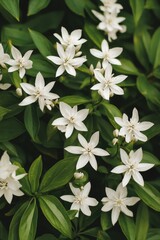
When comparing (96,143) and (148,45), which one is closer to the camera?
(96,143)

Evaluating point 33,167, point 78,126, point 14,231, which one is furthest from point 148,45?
point 14,231

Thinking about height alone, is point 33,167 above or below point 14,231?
above

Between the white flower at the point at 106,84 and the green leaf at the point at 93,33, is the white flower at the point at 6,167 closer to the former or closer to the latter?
the white flower at the point at 106,84

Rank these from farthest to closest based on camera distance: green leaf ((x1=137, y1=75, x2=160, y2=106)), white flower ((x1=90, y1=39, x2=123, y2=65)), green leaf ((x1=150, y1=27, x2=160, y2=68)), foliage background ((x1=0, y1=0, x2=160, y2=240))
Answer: green leaf ((x1=150, y1=27, x2=160, y2=68)) < green leaf ((x1=137, y1=75, x2=160, y2=106)) < white flower ((x1=90, y1=39, x2=123, y2=65)) < foliage background ((x1=0, y1=0, x2=160, y2=240))

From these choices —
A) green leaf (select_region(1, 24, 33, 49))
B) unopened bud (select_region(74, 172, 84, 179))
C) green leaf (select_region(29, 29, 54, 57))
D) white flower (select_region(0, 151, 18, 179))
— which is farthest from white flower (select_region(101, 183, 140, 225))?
green leaf (select_region(1, 24, 33, 49))

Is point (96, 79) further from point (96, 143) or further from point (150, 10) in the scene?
point (150, 10)

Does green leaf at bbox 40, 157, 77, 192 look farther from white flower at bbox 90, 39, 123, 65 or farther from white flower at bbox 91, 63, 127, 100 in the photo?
white flower at bbox 90, 39, 123, 65

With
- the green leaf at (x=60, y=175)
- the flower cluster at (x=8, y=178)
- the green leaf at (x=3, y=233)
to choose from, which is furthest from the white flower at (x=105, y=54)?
the green leaf at (x=3, y=233)
